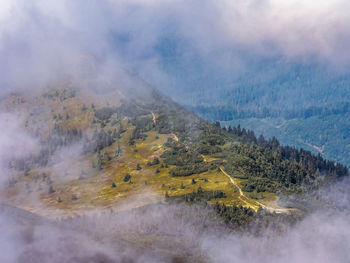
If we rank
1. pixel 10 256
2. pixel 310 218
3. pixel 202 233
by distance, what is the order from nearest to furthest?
pixel 10 256
pixel 202 233
pixel 310 218

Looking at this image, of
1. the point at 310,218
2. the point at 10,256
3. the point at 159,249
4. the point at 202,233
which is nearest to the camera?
the point at 10,256

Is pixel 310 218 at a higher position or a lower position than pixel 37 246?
higher

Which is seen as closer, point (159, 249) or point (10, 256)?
point (10, 256)

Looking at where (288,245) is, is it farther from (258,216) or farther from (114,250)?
(114,250)

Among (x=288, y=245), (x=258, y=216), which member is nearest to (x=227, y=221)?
A: (x=258, y=216)

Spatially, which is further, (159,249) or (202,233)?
(202,233)

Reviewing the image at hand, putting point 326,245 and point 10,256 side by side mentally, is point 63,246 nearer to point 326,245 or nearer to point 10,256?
point 10,256

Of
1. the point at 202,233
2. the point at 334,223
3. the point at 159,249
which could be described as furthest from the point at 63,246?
the point at 334,223

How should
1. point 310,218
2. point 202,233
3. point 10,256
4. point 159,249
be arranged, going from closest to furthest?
point 10,256 → point 159,249 → point 202,233 → point 310,218

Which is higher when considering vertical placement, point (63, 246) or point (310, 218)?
point (310, 218)
